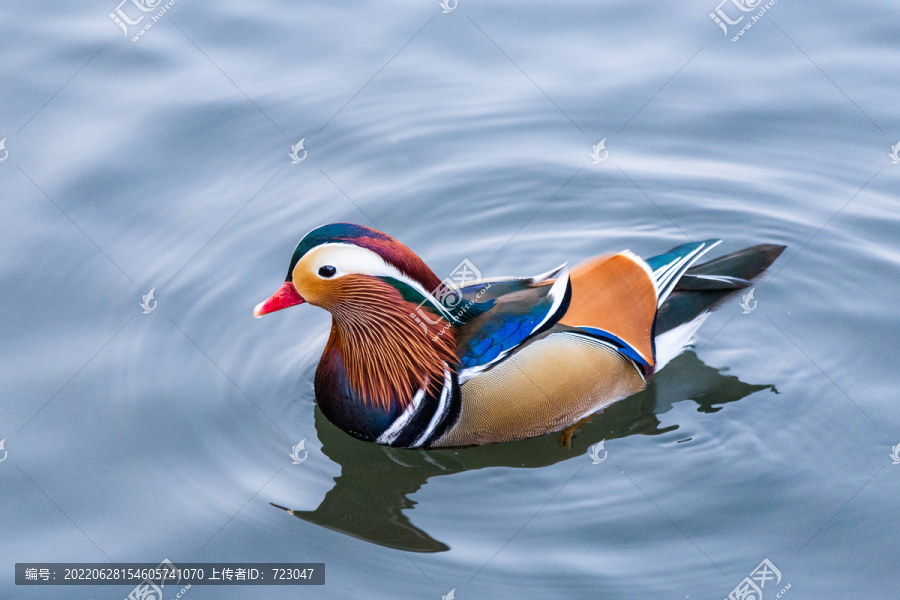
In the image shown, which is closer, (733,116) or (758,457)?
(758,457)

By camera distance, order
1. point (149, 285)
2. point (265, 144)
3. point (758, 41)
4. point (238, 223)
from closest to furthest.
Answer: point (149, 285) < point (238, 223) < point (265, 144) < point (758, 41)

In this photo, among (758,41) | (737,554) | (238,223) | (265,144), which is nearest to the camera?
(737,554)

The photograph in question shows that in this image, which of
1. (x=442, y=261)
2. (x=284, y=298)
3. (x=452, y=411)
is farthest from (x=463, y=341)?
(x=442, y=261)

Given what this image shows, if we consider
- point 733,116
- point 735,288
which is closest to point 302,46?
point 733,116

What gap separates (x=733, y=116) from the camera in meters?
7.57

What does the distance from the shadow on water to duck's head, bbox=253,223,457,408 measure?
0.39m

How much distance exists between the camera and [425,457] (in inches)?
211

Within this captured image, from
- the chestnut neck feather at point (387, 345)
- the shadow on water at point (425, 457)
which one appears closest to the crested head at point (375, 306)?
the chestnut neck feather at point (387, 345)

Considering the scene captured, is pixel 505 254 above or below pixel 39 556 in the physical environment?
above

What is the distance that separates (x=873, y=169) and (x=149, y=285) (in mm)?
4973

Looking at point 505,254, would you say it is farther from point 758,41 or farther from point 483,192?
point 758,41

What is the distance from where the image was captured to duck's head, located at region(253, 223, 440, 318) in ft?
15.7

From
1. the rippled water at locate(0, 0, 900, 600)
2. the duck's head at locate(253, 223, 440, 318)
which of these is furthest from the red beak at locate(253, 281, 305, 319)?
the rippled water at locate(0, 0, 900, 600)

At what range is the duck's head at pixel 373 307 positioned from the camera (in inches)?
189
